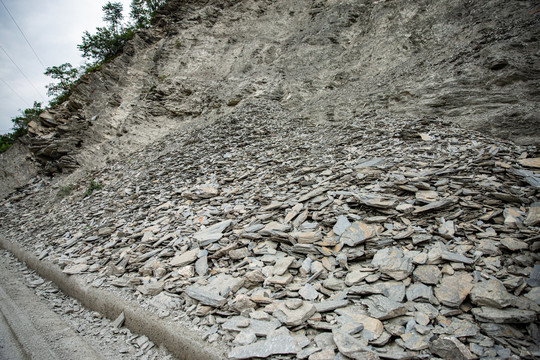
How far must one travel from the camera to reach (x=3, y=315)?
4004 millimetres

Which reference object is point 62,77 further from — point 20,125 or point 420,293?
point 420,293

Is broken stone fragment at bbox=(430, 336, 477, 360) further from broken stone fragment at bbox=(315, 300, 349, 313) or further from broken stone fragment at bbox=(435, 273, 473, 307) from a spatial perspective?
broken stone fragment at bbox=(315, 300, 349, 313)

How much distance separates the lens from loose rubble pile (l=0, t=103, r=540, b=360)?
219cm

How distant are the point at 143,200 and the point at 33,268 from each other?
2.96m

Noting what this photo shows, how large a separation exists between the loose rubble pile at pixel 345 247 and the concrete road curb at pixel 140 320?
134 millimetres

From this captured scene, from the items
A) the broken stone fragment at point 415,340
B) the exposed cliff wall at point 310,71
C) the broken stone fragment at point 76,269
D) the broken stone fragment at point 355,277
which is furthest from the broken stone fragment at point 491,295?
the broken stone fragment at point 76,269

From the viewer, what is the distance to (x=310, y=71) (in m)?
13.0

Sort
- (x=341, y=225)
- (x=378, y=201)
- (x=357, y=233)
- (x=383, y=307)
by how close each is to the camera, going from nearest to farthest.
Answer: (x=383, y=307) → (x=357, y=233) → (x=341, y=225) → (x=378, y=201)

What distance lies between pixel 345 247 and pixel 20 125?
28.6m

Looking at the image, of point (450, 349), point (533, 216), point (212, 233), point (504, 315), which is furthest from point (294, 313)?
point (533, 216)

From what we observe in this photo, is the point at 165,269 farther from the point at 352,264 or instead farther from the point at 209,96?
the point at 209,96

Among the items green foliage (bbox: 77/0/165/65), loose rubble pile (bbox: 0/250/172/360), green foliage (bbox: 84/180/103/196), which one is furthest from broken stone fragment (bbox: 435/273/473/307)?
green foliage (bbox: 77/0/165/65)

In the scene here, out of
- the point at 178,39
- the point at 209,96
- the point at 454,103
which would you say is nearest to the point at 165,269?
the point at 454,103

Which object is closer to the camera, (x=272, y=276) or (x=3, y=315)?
(x=272, y=276)
